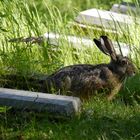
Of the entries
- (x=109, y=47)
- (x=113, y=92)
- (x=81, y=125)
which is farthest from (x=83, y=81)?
(x=81, y=125)

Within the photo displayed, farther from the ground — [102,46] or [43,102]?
[43,102]

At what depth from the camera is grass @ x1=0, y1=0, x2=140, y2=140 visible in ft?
17.5

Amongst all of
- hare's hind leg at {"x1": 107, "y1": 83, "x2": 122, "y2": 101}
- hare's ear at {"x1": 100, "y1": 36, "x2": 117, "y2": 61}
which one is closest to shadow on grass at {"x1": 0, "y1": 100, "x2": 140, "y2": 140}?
hare's hind leg at {"x1": 107, "y1": 83, "x2": 122, "y2": 101}

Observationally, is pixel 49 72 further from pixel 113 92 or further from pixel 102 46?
pixel 113 92

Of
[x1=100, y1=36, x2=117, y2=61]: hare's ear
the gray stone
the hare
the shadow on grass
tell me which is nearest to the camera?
the shadow on grass

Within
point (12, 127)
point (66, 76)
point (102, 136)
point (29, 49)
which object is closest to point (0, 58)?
point (29, 49)

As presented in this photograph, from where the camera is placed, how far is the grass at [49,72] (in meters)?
5.35

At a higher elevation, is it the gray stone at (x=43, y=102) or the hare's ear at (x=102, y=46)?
the gray stone at (x=43, y=102)

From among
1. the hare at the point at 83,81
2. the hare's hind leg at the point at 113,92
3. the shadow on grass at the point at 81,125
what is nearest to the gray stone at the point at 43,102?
the shadow on grass at the point at 81,125

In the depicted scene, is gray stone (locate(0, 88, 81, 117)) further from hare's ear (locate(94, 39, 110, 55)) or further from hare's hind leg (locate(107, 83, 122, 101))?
hare's ear (locate(94, 39, 110, 55))

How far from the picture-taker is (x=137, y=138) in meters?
5.18

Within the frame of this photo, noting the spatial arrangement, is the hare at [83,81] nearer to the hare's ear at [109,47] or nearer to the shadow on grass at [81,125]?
the hare's ear at [109,47]

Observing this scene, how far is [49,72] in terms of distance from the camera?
7.01m

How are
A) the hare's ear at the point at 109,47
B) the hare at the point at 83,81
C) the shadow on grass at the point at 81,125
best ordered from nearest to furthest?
1. the shadow on grass at the point at 81,125
2. the hare at the point at 83,81
3. the hare's ear at the point at 109,47
